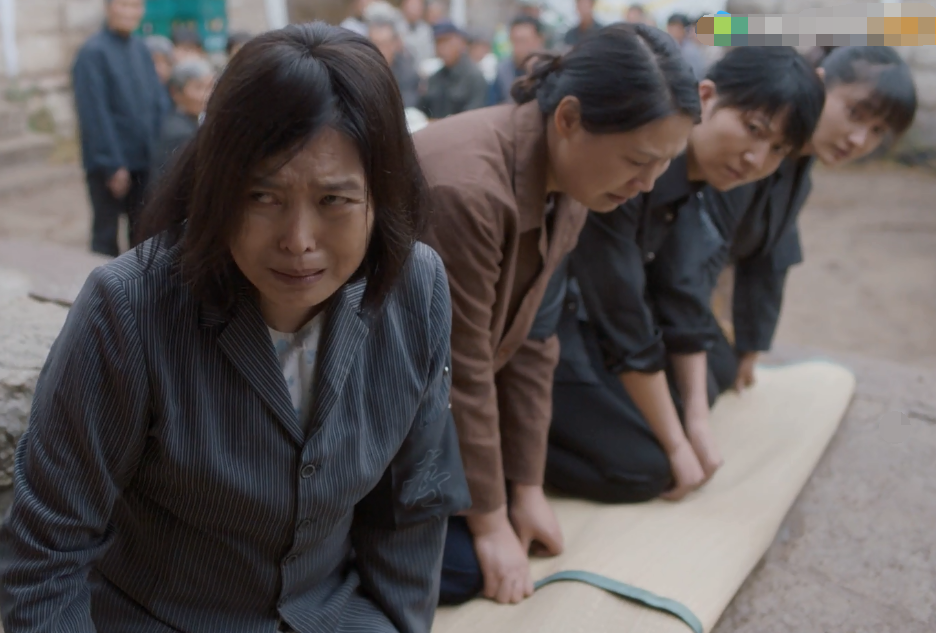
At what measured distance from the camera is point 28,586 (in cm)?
102

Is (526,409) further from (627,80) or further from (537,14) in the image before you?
(537,14)

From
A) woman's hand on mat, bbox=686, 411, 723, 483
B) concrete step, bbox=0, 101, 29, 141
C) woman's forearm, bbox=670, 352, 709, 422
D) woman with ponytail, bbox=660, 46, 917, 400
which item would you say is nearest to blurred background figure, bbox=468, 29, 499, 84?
concrete step, bbox=0, 101, 29, 141

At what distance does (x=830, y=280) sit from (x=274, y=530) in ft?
16.4

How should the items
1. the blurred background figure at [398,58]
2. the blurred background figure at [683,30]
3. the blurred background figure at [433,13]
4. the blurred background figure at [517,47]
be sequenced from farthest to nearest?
the blurred background figure at [433,13]
the blurred background figure at [683,30]
the blurred background figure at [517,47]
the blurred background figure at [398,58]

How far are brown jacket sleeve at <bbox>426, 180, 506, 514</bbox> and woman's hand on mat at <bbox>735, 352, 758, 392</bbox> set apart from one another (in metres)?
1.20

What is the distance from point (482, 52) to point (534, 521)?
5.32m

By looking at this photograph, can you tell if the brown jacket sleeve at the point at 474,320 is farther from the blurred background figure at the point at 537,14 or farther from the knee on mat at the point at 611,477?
the blurred background figure at the point at 537,14

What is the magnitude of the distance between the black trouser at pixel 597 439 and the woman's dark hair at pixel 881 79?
0.86 m

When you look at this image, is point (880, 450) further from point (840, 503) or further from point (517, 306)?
point (517, 306)

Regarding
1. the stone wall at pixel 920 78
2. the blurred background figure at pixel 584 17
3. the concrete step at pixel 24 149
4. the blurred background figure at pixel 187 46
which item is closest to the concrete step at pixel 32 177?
the concrete step at pixel 24 149

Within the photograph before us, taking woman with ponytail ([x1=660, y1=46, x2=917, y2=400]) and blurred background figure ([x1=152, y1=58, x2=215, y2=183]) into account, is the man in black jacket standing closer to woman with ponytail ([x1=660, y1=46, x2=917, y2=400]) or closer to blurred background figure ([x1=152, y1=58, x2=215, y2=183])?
blurred background figure ([x1=152, y1=58, x2=215, y2=183])

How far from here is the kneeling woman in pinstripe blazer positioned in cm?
96

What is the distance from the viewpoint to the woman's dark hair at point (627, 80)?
59.4 inches

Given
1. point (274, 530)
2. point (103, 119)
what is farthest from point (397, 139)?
A: point (103, 119)
